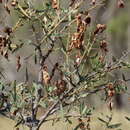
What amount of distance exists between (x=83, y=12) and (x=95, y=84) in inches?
18.5

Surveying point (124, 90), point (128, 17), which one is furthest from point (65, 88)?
point (128, 17)

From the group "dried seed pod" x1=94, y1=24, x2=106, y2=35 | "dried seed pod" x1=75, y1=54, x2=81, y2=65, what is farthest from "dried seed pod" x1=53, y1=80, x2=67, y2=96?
"dried seed pod" x1=94, y1=24, x2=106, y2=35

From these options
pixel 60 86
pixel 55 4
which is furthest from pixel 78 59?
pixel 55 4

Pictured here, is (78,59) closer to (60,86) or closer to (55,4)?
(60,86)

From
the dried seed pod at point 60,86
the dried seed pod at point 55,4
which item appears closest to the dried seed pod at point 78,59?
the dried seed pod at point 60,86

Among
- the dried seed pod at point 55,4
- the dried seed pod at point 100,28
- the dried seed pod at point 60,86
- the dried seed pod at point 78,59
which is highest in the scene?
the dried seed pod at point 55,4

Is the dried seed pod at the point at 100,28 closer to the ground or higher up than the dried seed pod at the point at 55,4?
closer to the ground

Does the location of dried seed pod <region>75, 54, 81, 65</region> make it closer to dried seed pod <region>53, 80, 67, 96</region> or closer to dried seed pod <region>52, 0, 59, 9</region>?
dried seed pod <region>53, 80, 67, 96</region>

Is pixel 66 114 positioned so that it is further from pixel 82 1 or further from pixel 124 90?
pixel 82 1

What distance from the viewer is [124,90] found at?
10.1 ft

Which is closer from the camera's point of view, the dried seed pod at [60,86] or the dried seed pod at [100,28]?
the dried seed pod at [100,28]

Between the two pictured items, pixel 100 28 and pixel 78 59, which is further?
pixel 78 59

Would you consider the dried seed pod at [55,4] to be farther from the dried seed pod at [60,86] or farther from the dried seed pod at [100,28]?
the dried seed pod at [60,86]

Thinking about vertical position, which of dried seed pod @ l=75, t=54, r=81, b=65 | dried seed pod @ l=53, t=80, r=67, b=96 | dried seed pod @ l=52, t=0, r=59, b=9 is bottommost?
dried seed pod @ l=53, t=80, r=67, b=96
